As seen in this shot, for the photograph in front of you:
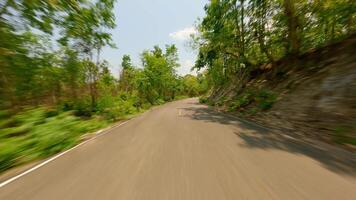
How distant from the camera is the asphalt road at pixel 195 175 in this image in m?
3.64

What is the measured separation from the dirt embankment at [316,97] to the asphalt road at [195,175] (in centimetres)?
211

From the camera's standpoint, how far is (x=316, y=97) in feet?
32.9

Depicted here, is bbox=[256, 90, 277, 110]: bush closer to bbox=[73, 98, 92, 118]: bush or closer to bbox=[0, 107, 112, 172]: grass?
bbox=[0, 107, 112, 172]: grass

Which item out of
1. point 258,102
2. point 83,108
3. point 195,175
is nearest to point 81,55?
point 83,108

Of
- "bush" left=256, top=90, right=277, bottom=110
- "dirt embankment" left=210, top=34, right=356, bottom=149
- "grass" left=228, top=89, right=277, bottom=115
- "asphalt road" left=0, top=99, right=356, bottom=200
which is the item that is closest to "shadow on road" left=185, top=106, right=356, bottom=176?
"asphalt road" left=0, top=99, right=356, bottom=200

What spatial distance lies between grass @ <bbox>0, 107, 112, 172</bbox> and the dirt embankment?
29.5 feet

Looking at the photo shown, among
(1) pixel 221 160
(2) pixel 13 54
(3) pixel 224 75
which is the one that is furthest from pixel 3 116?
(3) pixel 224 75

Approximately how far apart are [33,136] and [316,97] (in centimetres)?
1156

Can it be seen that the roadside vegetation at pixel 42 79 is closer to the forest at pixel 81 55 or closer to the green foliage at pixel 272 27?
the forest at pixel 81 55

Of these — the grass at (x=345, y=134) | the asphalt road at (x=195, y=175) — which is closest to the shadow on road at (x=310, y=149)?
the asphalt road at (x=195, y=175)

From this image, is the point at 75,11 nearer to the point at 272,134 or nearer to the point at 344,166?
the point at 272,134

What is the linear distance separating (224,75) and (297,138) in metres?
31.7

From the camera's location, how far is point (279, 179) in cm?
405

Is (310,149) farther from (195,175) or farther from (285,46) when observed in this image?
(285,46)
